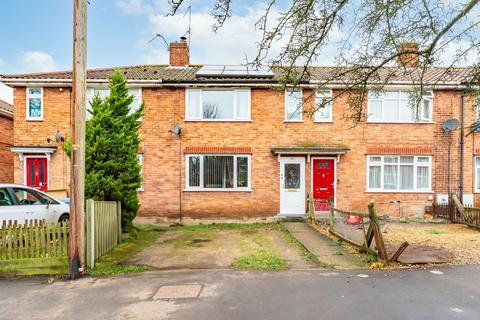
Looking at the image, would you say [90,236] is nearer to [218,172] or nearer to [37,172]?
[218,172]

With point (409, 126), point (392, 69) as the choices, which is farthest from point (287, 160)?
point (392, 69)

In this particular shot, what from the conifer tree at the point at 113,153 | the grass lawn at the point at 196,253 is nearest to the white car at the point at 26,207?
the conifer tree at the point at 113,153

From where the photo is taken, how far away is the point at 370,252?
25.8ft

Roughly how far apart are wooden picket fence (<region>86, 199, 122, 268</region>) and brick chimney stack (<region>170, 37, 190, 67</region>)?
987 centimetres

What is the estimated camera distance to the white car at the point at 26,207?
8.69 metres

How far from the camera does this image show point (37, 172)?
47.0ft

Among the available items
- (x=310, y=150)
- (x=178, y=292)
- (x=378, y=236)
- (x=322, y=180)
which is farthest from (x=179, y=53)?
(x=178, y=292)

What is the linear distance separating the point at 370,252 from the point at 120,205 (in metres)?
6.86

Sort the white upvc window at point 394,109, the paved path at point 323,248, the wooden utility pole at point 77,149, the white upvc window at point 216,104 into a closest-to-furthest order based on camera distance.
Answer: the wooden utility pole at point 77,149 < the paved path at point 323,248 < the white upvc window at point 216,104 < the white upvc window at point 394,109

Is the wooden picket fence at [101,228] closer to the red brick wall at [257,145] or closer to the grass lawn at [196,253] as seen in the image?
the grass lawn at [196,253]

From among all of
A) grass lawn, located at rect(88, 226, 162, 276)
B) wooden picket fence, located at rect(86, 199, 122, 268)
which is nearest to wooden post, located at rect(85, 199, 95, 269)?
wooden picket fence, located at rect(86, 199, 122, 268)

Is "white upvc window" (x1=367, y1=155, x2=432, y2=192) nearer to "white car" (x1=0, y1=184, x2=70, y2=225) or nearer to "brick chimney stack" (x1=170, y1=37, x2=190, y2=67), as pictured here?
"brick chimney stack" (x1=170, y1=37, x2=190, y2=67)

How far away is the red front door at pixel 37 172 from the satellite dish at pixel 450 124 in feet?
56.3

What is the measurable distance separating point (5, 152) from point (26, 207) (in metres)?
10.9
